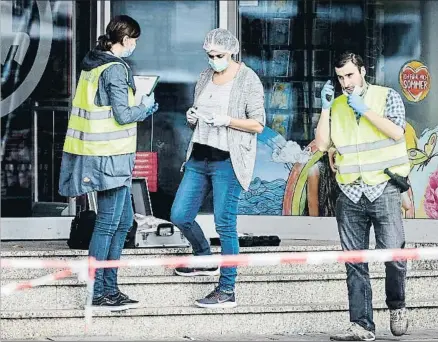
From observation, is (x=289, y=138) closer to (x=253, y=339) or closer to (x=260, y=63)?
(x=260, y=63)

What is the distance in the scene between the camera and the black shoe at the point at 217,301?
8.64m

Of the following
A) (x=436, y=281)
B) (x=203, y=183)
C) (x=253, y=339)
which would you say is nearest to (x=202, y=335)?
(x=253, y=339)

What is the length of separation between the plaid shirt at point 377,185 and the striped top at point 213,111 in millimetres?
898

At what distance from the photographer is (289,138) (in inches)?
446

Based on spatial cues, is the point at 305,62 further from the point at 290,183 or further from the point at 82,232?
the point at 82,232

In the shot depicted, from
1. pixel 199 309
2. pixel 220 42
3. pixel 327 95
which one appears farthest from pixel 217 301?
pixel 220 42

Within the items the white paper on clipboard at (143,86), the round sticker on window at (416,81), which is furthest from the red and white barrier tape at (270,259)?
the round sticker on window at (416,81)

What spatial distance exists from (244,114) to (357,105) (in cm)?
91

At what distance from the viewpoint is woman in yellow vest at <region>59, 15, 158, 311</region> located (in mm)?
8492

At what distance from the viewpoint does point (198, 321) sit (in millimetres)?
8602

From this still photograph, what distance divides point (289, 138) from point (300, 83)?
1.59 feet

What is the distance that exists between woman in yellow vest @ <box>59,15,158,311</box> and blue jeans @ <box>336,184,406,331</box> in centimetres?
143

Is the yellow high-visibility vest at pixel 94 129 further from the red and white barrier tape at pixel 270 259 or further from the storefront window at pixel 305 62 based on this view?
the storefront window at pixel 305 62

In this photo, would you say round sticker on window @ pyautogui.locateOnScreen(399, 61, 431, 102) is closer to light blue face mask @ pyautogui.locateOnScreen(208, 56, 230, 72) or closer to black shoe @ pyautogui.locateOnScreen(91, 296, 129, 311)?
light blue face mask @ pyautogui.locateOnScreen(208, 56, 230, 72)
